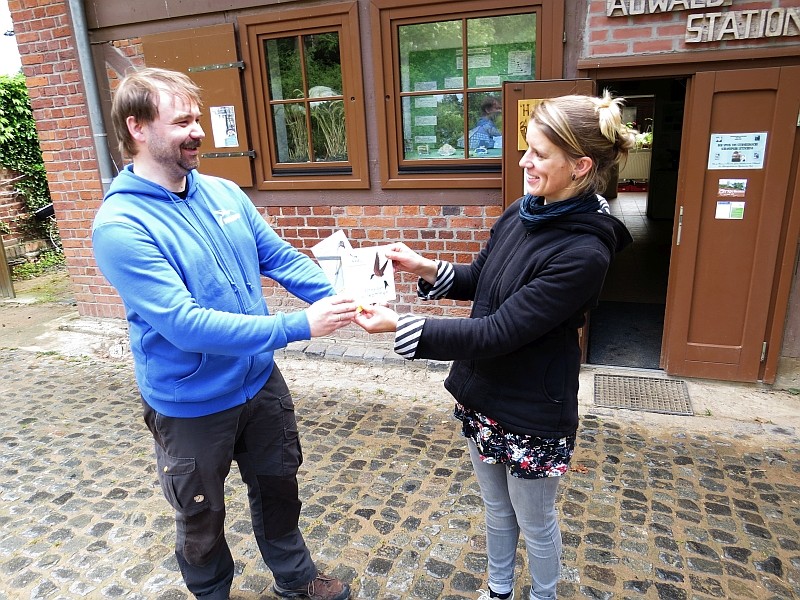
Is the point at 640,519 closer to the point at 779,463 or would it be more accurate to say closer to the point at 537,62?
the point at 779,463

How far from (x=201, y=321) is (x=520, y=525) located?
1276 millimetres

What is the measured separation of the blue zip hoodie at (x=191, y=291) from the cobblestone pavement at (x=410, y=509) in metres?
1.09

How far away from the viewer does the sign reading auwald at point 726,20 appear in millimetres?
3412

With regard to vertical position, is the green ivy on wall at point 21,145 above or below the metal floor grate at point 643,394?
above

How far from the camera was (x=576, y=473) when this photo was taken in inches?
125

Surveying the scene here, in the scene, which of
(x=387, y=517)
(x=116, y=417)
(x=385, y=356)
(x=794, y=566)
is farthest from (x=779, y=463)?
(x=116, y=417)

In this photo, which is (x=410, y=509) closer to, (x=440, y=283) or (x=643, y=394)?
(x=440, y=283)

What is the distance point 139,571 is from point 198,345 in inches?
59.4

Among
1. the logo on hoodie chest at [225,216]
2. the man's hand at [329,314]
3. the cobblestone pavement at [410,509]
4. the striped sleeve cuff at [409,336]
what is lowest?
the cobblestone pavement at [410,509]

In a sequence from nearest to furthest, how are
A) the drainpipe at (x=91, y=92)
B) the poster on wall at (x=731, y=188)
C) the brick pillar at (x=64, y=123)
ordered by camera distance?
the poster on wall at (x=731, y=188) → the drainpipe at (x=91, y=92) → the brick pillar at (x=64, y=123)

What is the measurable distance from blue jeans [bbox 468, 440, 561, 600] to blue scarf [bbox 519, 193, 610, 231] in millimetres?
827

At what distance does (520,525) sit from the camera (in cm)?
200

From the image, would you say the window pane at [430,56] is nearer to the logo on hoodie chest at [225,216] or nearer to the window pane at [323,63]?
the window pane at [323,63]

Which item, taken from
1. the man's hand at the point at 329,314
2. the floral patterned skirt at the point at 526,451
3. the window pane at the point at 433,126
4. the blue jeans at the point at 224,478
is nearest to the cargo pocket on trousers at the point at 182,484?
the blue jeans at the point at 224,478
